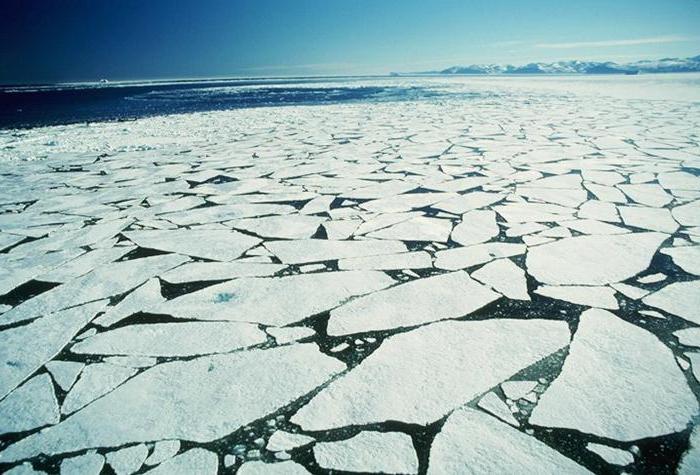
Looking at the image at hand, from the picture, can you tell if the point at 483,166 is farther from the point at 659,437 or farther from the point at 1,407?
the point at 1,407

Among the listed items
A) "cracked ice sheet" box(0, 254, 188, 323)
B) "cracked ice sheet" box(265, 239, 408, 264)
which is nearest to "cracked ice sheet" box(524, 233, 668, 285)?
"cracked ice sheet" box(265, 239, 408, 264)

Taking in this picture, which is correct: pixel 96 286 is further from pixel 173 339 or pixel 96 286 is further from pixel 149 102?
pixel 149 102

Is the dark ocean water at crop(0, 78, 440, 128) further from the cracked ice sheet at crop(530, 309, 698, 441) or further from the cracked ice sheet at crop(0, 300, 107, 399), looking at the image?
the cracked ice sheet at crop(530, 309, 698, 441)

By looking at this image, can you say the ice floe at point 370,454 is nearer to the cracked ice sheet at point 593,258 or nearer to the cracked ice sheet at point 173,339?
the cracked ice sheet at point 173,339

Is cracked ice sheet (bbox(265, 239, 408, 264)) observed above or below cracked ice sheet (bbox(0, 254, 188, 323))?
above

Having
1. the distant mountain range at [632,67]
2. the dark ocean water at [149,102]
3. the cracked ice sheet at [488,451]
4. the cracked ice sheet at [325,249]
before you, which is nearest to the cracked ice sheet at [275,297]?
the cracked ice sheet at [325,249]

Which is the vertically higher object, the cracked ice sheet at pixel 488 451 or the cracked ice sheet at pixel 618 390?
the cracked ice sheet at pixel 618 390

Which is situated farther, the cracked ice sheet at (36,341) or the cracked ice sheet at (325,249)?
the cracked ice sheet at (325,249)

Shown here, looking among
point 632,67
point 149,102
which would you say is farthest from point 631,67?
point 149,102
